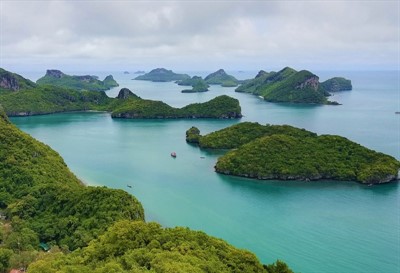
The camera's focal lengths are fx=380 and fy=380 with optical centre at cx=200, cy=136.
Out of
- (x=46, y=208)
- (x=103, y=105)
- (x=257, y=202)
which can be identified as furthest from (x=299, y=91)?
(x=46, y=208)

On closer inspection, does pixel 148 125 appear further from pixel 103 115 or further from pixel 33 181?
pixel 33 181

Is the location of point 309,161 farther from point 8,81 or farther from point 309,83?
point 8,81

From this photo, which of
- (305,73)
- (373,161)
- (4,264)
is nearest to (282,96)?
(305,73)

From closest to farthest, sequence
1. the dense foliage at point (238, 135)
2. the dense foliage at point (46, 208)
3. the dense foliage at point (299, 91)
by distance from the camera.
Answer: the dense foliage at point (46, 208), the dense foliage at point (238, 135), the dense foliage at point (299, 91)

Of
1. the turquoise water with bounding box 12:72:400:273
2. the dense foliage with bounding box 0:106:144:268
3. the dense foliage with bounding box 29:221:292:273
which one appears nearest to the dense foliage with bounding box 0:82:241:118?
the turquoise water with bounding box 12:72:400:273

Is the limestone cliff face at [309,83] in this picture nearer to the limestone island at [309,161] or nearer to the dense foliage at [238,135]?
the dense foliage at [238,135]

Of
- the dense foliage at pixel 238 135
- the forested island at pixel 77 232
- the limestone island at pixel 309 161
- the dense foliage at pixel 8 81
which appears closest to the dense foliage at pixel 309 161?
the limestone island at pixel 309 161
